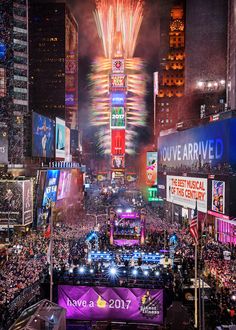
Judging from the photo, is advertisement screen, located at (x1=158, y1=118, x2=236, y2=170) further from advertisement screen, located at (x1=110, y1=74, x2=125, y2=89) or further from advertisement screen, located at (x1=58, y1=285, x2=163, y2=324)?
advertisement screen, located at (x1=110, y1=74, x2=125, y2=89)

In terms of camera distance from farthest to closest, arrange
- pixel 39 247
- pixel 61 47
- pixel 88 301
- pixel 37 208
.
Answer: pixel 61 47 < pixel 37 208 < pixel 39 247 < pixel 88 301

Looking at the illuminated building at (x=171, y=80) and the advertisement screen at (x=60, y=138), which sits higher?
the illuminated building at (x=171, y=80)

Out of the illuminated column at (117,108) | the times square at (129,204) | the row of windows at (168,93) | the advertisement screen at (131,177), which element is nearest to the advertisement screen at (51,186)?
the times square at (129,204)

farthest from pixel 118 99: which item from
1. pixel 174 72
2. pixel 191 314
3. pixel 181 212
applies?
pixel 191 314

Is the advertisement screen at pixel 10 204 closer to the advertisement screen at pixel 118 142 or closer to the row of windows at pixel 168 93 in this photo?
the advertisement screen at pixel 118 142

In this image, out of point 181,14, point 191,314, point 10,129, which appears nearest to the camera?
point 191,314

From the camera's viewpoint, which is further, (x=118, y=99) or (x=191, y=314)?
(x=118, y=99)

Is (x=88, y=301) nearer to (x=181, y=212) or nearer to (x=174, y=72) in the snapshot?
(x=181, y=212)

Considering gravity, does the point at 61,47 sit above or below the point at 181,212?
above
